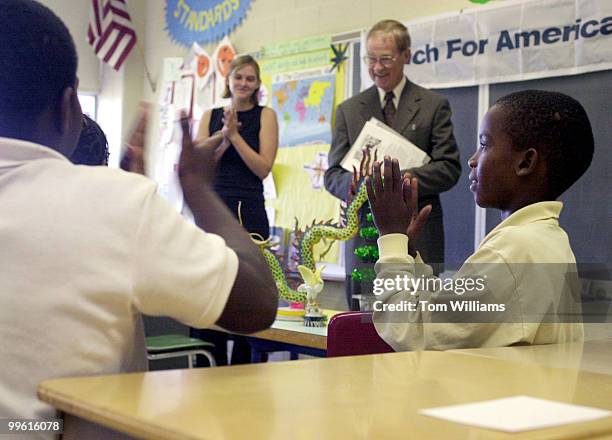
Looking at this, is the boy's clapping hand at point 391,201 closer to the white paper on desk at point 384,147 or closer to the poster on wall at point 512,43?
the white paper on desk at point 384,147

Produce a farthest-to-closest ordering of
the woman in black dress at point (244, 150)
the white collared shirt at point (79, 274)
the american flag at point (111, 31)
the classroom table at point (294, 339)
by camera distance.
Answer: the american flag at point (111, 31), the woman in black dress at point (244, 150), the classroom table at point (294, 339), the white collared shirt at point (79, 274)

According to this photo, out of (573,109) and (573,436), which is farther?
(573,109)

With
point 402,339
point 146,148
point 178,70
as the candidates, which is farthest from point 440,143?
point 178,70

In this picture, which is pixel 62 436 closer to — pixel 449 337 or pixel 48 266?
pixel 48 266

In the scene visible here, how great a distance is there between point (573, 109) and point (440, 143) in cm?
169

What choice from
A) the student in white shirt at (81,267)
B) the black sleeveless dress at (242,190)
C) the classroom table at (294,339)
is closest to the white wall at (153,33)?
the black sleeveless dress at (242,190)

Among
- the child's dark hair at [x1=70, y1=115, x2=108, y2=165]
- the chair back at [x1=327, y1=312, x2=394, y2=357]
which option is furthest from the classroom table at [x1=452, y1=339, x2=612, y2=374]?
the child's dark hair at [x1=70, y1=115, x2=108, y2=165]

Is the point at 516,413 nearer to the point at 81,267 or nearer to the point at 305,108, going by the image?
the point at 81,267

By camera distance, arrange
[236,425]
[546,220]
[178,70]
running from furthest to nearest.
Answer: [178,70]
[546,220]
[236,425]

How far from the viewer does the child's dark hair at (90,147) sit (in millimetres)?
2021

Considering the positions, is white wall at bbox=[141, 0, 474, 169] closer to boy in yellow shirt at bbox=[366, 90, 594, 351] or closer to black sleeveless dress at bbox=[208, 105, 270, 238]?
black sleeveless dress at bbox=[208, 105, 270, 238]

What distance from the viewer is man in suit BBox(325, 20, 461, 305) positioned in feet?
11.5

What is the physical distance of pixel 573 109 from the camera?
1.89m

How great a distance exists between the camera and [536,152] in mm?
1866
